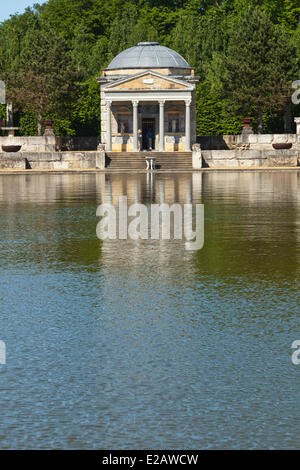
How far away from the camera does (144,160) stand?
2852 inches

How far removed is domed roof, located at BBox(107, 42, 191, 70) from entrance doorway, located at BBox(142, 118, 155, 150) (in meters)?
5.31

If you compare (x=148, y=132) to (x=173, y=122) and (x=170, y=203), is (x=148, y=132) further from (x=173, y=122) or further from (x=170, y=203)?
(x=170, y=203)

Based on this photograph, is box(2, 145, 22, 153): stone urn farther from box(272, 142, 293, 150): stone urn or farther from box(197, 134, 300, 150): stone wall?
box(272, 142, 293, 150): stone urn

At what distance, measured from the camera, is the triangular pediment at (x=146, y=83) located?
80250 mm

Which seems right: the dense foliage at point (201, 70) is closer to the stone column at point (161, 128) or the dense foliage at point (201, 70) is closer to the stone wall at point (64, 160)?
the stone column at point (161, 128)

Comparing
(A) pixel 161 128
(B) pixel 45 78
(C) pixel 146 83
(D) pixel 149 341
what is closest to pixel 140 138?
(A) pixel 161 128

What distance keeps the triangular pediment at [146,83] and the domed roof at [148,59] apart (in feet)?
12.6

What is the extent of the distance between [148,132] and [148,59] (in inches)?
289

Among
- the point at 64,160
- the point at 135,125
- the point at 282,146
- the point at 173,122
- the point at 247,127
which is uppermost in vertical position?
the point at 173,122

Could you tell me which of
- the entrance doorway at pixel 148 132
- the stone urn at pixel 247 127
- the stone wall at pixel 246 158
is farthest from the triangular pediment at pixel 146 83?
the stone wall at pixel 246 158

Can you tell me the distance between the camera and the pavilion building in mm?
80562

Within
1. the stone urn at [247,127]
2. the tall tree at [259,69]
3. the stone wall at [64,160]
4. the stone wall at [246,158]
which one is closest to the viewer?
the stone wall at [246,158]

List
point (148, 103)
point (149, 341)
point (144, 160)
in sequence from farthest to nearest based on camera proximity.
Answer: point (148, 103) < point (144, 160) < point (149, 341)
